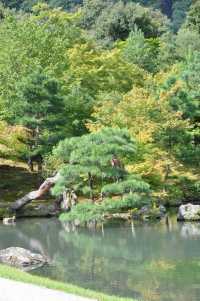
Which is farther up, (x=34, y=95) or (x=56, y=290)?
(x=56, y=290)

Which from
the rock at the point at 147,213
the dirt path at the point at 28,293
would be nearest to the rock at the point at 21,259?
the dirt path at the point at 28,293

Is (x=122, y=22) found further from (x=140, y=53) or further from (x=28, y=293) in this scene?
(x=28, y=293)

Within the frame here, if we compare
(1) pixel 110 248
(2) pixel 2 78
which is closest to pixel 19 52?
(2) pixel 2 78

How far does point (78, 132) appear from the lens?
28.4 metres

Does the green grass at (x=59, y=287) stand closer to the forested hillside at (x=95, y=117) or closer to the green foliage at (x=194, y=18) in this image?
the forested hillside at (x=95, y=117)

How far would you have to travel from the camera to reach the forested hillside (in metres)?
21.2

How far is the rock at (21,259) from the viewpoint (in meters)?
14.3

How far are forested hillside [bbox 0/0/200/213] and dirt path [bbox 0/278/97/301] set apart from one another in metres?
11.9

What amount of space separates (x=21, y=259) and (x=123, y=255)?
303 centimetres

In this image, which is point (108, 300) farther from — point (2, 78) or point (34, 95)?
point (2, 78)

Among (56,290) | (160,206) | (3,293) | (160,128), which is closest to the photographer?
(3,293)

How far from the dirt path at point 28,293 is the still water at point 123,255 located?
10.6ft

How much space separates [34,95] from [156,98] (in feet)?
17.5

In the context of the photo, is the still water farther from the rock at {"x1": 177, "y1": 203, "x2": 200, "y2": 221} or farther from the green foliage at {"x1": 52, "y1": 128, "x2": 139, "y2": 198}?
the green foliage at {"x1": 52, "y1": 128, "x2": 139, "y2": 198}
